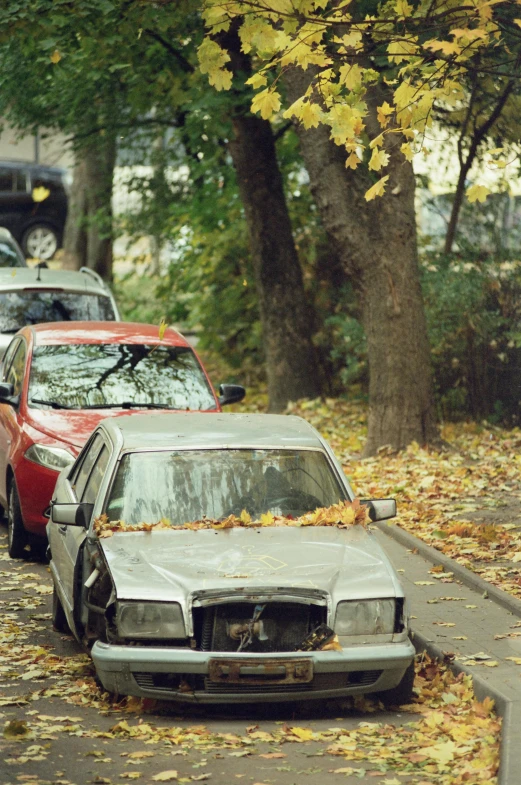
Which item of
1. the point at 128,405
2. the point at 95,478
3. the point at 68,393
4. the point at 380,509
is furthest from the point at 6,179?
the point at 380,509

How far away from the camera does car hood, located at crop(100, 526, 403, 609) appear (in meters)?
6.16

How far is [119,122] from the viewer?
72.9 ft

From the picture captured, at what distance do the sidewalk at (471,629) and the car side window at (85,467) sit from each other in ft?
7.16

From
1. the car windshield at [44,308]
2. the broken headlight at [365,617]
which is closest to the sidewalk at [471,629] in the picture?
the broken headlight at [365,617]

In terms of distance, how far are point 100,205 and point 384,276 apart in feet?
44.4

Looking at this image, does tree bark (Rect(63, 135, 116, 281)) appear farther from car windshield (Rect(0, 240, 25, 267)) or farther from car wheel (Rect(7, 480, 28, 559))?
car wheel (Rect(7, 480, 28, 559))

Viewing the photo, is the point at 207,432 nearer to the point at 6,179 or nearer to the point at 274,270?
the point at 274,270

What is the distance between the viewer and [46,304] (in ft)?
48.0

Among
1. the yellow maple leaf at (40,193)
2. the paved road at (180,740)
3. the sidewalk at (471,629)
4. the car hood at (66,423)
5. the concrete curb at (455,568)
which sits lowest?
the paved road at (180,740)

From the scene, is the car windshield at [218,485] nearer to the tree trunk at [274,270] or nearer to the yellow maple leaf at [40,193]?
the tree trunk at [274,270]

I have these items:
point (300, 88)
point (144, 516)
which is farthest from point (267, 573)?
point (300, 88)

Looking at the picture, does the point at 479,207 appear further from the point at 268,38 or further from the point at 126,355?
the point at 268,38

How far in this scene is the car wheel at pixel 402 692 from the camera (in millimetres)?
6512

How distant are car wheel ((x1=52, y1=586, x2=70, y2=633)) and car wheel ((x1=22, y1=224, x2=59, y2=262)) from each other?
25.0 meters
